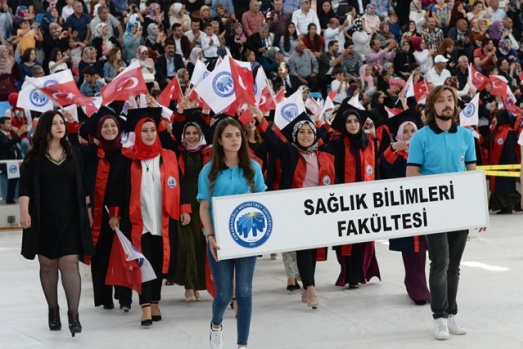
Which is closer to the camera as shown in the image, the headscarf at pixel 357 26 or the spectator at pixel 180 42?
the spectator at pixel 180 42

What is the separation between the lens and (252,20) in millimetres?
24625

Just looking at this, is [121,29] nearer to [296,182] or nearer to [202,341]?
[296,182]

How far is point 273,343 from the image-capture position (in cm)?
967

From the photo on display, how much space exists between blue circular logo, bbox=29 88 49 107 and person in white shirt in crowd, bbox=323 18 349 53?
10.7 m

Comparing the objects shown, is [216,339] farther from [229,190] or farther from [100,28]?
[100,28]

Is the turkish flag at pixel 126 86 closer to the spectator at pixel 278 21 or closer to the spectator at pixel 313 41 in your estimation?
the spectator at pixel 278 21

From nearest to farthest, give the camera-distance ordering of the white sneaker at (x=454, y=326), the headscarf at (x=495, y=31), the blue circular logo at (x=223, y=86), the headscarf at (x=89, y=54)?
the white sneaker at (x=454, y=326)
the blue circular logo at (x=223, y=86)
the headscarf at (x=89, y=54)
the headscarf at (x=495, y=31)

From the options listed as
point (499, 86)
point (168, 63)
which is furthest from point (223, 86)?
point (168, 63)

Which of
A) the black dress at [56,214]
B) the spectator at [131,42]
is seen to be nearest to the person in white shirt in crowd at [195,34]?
the spectator at [131,42]

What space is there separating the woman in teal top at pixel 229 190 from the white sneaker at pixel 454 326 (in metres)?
1.85

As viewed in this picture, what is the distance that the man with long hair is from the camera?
9.37m

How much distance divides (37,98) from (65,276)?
5676 millimetres

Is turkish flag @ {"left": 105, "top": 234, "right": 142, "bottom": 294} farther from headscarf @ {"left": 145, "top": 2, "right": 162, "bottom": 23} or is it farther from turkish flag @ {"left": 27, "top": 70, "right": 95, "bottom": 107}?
headscarf @ {"left": 145, "top": 2, "right": 162, "bottom": 23}

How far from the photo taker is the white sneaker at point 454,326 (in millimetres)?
9633
